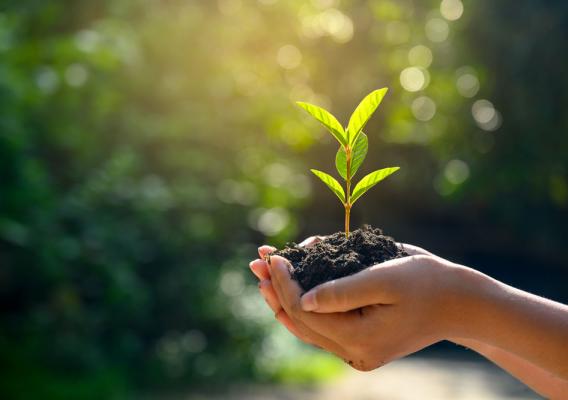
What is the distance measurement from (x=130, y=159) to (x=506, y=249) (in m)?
8.35

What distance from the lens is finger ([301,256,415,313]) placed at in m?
1.42

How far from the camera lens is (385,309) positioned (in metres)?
1.45

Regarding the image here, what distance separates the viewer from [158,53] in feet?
26.9

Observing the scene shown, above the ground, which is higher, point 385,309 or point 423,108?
point 423,108

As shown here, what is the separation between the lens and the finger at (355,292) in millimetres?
1416

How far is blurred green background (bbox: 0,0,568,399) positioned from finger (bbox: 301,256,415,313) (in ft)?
13.6

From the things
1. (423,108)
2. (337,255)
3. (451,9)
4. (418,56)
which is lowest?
(337,255)

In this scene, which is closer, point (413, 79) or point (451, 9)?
point (451, 9)

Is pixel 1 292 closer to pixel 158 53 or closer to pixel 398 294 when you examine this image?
pixel 158 53

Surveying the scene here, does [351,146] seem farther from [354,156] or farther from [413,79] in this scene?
[413,79]

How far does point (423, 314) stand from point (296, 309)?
9.3 inches

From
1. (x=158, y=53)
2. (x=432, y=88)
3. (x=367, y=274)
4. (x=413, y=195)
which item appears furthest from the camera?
(x=413, y=195)

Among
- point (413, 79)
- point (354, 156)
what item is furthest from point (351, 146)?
point (413, 79)

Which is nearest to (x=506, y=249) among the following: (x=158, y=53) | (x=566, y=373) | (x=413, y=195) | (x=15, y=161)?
(x=413, y=195)
